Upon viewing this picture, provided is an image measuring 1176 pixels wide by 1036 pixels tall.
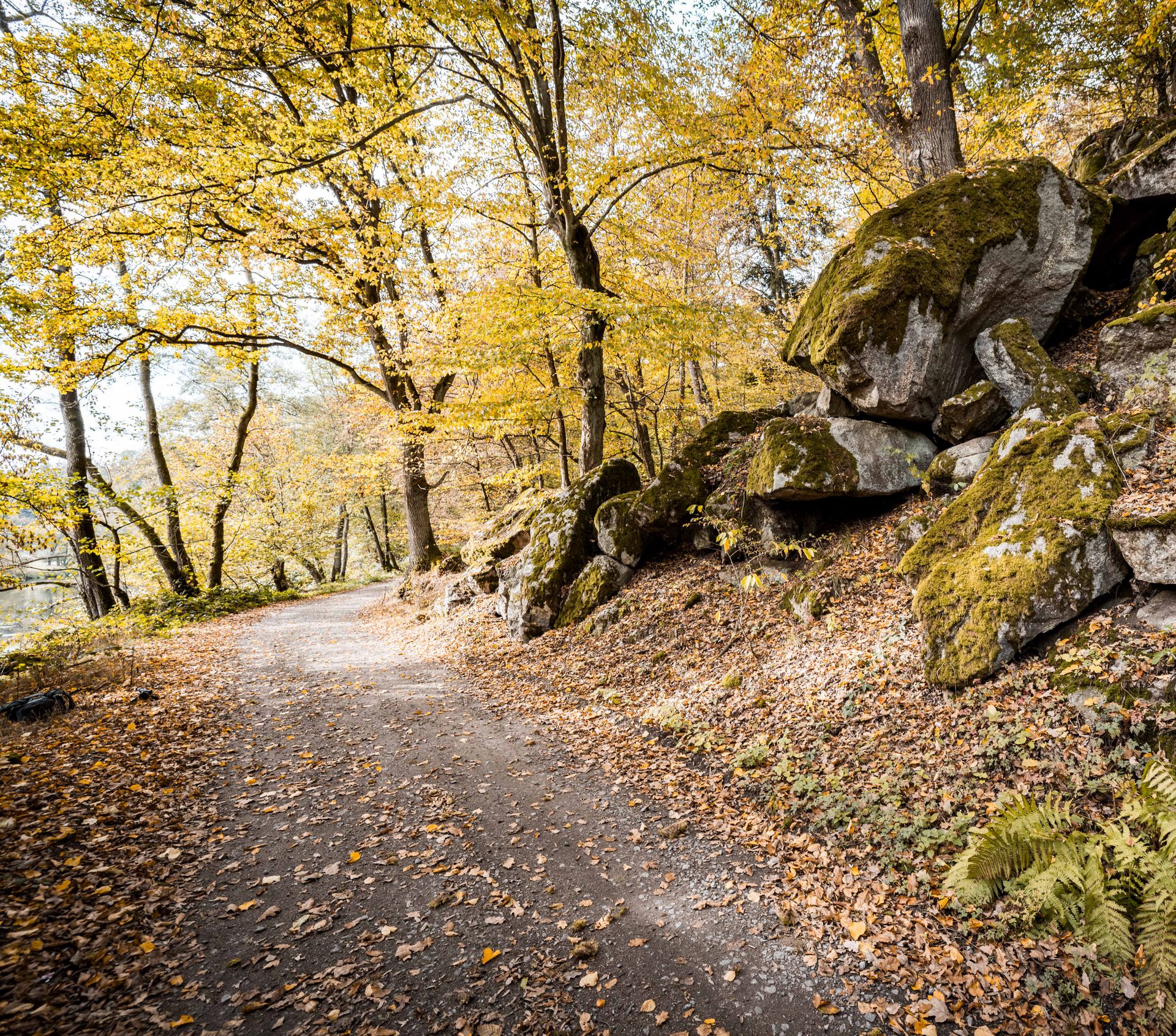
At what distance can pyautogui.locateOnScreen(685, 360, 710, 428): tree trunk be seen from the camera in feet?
48.4

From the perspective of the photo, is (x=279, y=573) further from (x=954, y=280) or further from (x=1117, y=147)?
(x=1117, y=147)

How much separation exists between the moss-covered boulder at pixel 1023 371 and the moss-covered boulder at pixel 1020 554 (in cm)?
75

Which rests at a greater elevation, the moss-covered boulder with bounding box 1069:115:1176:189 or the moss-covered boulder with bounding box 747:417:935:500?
the moss-covered boulder with bounding box 1069:115:1176:189

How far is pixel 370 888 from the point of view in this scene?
13.3ft

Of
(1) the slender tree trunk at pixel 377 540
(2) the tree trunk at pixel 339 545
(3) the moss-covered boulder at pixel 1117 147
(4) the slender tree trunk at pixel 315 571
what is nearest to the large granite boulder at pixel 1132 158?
(3) the moss-covered boulder at pixel 1117 147

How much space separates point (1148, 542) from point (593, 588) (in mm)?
7493

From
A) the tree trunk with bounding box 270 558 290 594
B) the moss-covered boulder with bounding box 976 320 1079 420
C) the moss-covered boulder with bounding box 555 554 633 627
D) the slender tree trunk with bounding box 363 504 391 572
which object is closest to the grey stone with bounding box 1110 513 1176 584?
the moss-covered boulder with bounding box 976 320 1079 420

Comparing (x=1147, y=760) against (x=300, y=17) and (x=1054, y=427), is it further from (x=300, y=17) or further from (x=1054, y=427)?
(x=300, y=17)

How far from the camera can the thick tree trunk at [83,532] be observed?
11516 mm

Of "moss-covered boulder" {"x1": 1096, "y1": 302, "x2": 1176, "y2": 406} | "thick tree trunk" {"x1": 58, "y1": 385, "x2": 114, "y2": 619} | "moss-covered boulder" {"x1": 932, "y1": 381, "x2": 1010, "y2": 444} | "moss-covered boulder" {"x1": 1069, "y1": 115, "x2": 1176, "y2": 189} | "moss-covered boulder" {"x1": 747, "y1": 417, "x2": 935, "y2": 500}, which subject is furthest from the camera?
"thick tree trunk" {"x1": 58, "y1": 385, "x2": 114, "y2": 619}

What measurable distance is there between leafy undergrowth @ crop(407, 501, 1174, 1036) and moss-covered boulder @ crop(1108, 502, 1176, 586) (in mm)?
323

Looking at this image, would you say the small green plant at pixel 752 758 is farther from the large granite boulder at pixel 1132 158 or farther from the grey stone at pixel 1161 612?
the large granite boulder at pixel 1132 158

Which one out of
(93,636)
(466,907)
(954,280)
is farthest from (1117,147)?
(93,636)

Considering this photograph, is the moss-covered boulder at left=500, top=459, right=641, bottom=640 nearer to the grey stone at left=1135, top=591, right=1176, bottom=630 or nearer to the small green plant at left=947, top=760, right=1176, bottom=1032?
the small green plant at left=947, top=760, right=1176, bottom=1032
